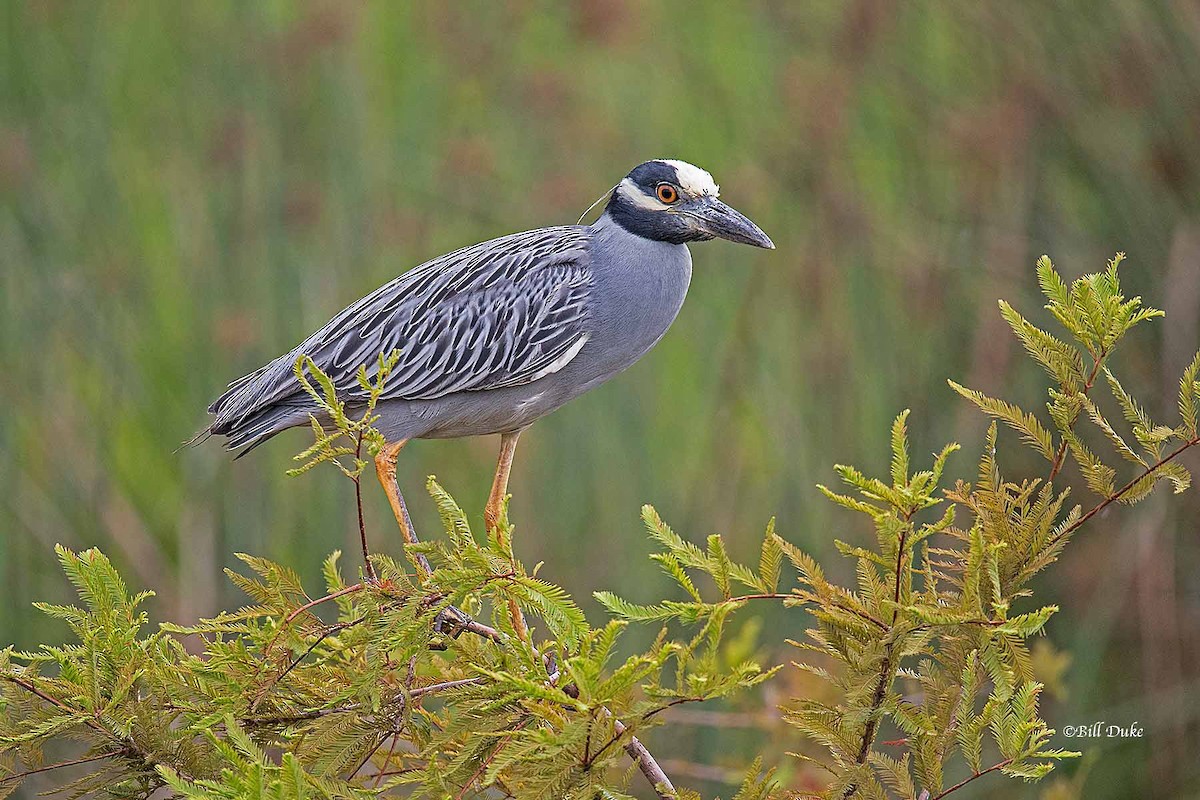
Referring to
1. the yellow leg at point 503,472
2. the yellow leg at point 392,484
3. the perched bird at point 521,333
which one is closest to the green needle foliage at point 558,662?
the yellow leg at point 392,484

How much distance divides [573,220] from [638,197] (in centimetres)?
229

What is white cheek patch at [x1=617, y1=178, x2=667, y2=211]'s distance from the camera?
3.70 m

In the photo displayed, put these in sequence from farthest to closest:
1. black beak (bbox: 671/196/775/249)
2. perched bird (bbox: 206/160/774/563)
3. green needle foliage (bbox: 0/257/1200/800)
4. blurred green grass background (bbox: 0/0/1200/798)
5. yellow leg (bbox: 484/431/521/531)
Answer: blurred green grass background (bbox: 0/0/1200/798) → yellow leg (bbox: 484/431/521/531) → perched bird (bbox: 206/160/774/563) → black beak (bbox: 671/196/775/249) → green needle foliage (bbox: 0/257/1200/800)

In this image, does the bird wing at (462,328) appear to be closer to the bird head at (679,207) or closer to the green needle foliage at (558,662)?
the bird head at (679,207)

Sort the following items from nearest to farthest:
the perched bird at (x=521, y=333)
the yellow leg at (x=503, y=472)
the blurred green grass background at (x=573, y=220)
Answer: the perched bird at (x=521, y=333), the yellow leg at (x=503, y=472), the blurred green grass background at (x=573, y=220)

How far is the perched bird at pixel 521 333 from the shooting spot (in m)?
3.69

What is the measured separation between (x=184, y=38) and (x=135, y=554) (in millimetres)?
2189

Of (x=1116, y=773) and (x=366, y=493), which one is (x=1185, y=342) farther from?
(x=366, y=493)

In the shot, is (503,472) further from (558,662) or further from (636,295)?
(558,662)

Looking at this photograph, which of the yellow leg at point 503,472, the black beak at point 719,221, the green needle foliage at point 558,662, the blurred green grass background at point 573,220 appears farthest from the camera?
the blurred green grass background at point 573,220

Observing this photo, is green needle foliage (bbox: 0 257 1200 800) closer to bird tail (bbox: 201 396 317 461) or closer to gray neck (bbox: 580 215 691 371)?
bird tail (bbox: 201 396 317 461)

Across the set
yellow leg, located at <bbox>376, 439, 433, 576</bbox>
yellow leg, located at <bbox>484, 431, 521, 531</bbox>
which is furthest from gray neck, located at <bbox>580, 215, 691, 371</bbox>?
yellow leg, located at <bbox>376, 439, 433, 576</bbox>

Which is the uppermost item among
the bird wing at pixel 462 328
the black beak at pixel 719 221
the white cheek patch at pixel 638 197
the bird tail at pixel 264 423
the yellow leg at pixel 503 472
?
the white cheek patch at pixel 638 197

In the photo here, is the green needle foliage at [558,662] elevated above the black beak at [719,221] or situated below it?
below
